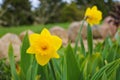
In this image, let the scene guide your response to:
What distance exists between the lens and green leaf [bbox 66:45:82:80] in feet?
6.82

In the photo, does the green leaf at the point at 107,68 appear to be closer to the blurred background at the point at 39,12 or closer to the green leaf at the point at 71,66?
the green leaf at the point at 71,66

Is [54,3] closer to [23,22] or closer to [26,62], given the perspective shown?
[23,22]

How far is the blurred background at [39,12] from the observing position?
105ft

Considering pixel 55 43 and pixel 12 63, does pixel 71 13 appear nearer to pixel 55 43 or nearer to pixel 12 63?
pixel 12 63

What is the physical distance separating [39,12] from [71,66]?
3309 centimetres

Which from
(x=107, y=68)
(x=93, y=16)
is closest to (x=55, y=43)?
(x=107, y=68)

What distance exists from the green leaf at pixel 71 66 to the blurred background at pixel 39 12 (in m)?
28.1

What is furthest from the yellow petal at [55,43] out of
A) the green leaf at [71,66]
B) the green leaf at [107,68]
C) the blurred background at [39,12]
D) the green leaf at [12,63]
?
the blurred background at [39,12]

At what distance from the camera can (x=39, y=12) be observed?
3503 centimetres

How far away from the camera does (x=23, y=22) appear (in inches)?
1332

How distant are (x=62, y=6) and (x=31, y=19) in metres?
3.15

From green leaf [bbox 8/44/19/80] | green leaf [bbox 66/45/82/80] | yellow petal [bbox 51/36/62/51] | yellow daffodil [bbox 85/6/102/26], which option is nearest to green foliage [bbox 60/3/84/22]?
yellow daffodil [bbox 85/6/102/26]

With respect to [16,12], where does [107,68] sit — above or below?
below

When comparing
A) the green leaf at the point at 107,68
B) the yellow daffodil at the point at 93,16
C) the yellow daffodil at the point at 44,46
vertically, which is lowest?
the green leaf at the point at 107,68
